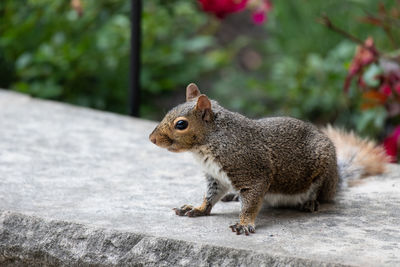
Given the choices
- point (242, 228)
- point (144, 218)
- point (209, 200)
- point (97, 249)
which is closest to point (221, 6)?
point (209, 200)

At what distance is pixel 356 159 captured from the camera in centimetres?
293

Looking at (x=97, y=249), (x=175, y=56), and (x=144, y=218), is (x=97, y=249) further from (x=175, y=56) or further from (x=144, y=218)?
(x=175, y=56)

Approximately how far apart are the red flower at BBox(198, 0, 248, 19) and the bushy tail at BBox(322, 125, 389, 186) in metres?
1.22

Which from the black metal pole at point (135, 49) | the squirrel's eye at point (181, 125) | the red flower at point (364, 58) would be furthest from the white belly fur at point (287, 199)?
the black metal pole at point (135, 49)

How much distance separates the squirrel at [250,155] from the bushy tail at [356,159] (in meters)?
0.31

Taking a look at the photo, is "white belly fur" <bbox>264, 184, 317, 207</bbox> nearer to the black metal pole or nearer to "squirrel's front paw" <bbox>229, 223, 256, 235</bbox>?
"squirrel's front paw" <bbox>229, 223, 256, 235</bbox>

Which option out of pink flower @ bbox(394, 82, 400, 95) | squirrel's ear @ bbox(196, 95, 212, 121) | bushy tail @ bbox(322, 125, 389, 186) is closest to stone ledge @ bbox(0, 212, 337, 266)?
squirrel's ear @ bbox(196, 95, 212, 121)

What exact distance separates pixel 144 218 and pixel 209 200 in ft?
0.75

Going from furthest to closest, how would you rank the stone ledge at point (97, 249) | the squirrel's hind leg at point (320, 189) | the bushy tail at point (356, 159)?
the bushy tail at point (356, 159) < the squirrel's hind leg at point (320, 189) < the stone ledge at point (97, 249)

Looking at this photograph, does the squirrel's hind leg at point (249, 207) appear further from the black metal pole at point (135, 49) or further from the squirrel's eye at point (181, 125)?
the black metal pole at point (135, 49)

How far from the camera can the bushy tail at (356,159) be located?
9.33ft

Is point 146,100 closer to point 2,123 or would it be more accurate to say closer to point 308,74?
point 308,74

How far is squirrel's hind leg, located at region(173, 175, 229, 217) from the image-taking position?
2.34 m

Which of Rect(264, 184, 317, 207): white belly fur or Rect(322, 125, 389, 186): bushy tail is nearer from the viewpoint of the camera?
Rect(264, 184, 317, 207): white belly fur
